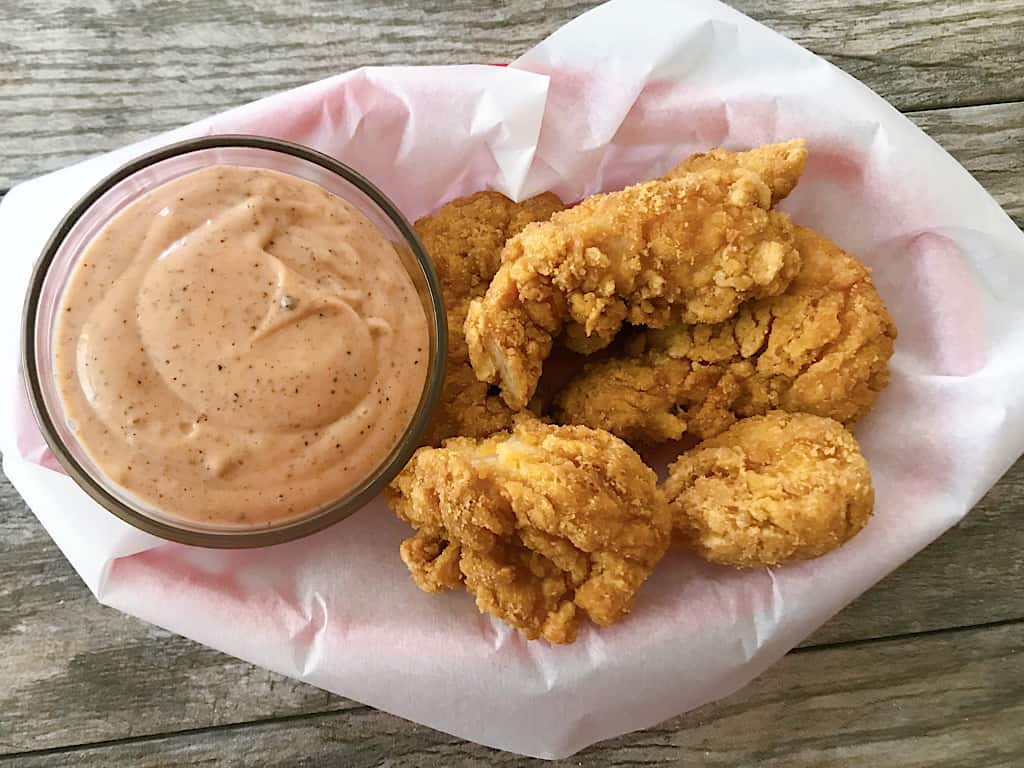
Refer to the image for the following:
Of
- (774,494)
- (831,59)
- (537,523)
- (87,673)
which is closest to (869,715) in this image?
(774,494)

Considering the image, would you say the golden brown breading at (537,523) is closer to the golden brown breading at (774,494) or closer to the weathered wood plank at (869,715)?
the golden brown breading at (774,494)

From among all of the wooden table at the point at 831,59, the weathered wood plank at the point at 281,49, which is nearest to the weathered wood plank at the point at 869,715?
the wooden table at the point at 831,59

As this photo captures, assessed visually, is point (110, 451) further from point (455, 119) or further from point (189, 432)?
point (455, 119)

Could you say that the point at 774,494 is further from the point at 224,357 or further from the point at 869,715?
the point at 224,357

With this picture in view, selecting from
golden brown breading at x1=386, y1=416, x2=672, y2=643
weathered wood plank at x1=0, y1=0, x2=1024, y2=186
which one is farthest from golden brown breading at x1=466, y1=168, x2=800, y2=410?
weathered wood plank at x1=0, y1=0, x2=1024, y2=186

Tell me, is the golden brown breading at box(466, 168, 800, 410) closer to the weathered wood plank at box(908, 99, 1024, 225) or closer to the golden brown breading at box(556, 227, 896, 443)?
the golden brown breading at box(556, 227, 896, 443)

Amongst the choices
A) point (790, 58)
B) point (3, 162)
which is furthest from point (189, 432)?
point (790, 58)
